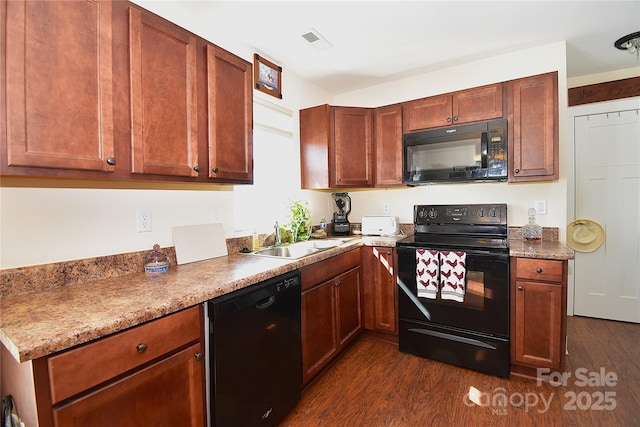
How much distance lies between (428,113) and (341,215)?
4.21ft

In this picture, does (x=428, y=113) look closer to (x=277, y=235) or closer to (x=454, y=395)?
(x=277, y=235)

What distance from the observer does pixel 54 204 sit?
1.39 metres

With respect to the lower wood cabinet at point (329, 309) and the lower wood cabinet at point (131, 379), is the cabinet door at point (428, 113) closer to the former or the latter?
the lower wood cabinet at point (329, 309)

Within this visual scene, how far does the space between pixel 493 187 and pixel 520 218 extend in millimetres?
346

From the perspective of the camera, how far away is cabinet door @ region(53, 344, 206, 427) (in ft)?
3.04

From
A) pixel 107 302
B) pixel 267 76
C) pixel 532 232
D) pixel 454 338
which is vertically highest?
pixel 267 76

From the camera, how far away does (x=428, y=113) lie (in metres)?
2.75

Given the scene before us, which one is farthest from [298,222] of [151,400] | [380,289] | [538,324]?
[538,324]

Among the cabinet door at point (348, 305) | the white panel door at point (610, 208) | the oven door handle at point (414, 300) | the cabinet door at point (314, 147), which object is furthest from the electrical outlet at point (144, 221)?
the white panel door at point (610, 208)

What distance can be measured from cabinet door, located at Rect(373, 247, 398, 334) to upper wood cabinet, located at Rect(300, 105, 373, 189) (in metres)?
0.75

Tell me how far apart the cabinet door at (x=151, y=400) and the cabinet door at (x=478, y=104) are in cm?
258

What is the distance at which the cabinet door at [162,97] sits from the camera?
1376mm

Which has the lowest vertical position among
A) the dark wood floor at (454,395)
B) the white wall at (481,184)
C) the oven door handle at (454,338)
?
the dark wood floor at (454,395)

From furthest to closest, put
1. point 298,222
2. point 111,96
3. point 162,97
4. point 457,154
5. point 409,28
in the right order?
point 298,222 → point 457,154 → point 409,28 → point 162,97 → point 111,96
